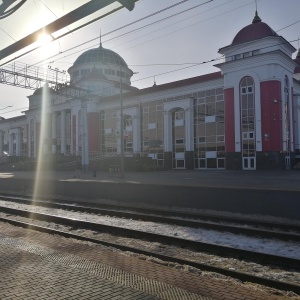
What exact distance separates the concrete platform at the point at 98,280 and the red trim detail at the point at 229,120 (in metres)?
39.8

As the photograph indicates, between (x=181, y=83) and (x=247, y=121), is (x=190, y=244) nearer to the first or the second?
(x=247, y=121)

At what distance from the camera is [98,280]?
5605mm

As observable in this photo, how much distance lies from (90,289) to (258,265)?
4010 millimetres

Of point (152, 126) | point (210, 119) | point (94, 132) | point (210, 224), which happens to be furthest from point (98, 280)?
point (94, 132)

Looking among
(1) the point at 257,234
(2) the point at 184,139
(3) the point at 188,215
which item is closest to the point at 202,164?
(2) the point at 184,139

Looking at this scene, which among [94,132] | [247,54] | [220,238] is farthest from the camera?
[94,132]

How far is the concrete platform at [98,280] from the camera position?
503cm

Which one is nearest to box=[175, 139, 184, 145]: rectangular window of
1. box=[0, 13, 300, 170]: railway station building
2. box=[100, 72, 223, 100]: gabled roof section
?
box=[0, 13, 300, 170]: railway station building

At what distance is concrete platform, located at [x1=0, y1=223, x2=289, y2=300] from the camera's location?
5031 mm

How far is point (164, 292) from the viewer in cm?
511

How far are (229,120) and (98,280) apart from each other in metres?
42.2

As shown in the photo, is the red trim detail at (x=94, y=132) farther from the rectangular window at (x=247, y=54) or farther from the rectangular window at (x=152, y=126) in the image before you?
the rectangular window at (x=247, y=54)

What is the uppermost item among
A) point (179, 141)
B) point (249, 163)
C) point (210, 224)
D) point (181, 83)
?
point (181, 83)

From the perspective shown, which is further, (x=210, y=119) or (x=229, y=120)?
(x=210, y=119)
